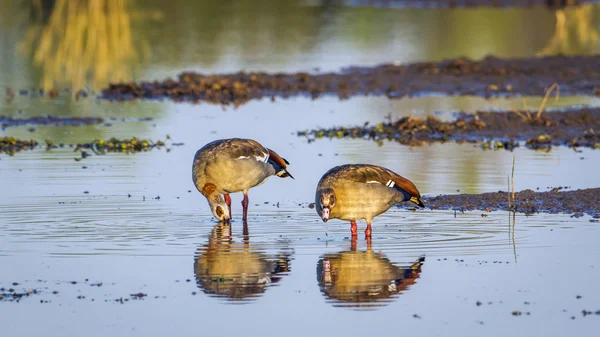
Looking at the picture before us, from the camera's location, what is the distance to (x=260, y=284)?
32.2ft

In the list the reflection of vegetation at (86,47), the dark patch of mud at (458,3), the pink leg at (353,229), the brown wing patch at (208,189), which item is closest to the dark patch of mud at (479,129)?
the brown wing patch at (208,189)

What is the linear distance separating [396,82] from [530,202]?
1279 centimetres

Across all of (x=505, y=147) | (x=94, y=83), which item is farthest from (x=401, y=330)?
(x=94, y=83)

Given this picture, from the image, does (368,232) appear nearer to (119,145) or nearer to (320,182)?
(320,182)

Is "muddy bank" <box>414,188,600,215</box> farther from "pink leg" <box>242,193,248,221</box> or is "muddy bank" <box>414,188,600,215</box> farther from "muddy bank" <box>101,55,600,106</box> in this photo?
"muddy bank" <box>101,55,600,106</box>

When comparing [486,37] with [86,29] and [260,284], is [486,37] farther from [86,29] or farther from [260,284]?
[260,284]

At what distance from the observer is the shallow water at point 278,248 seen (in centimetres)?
875

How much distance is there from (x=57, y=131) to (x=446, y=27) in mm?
18824

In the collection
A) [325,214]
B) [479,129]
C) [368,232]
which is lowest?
[368,232]

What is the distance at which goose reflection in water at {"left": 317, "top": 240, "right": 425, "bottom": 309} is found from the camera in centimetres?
930

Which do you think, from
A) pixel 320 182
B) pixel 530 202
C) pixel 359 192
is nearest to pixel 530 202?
pixel 530 202

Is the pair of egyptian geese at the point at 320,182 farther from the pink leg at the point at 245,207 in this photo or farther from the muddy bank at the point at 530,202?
the muddy bank at the point at 530,202

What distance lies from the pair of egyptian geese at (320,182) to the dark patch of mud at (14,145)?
5.52 meters

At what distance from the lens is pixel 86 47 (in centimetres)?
3073
